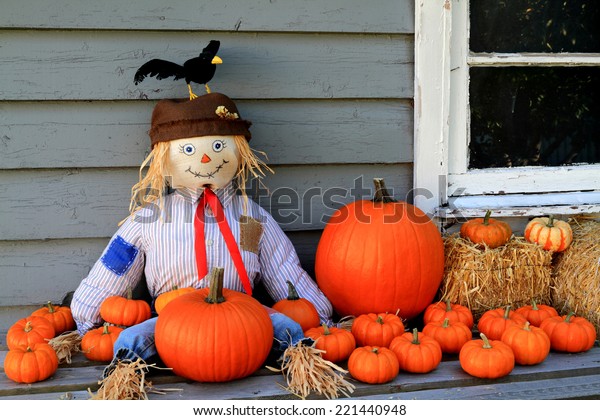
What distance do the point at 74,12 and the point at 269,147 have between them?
0.94m

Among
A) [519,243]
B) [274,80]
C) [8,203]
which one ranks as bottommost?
[519,243]

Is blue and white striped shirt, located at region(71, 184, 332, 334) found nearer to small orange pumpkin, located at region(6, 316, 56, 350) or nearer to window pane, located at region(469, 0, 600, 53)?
small orange pumpkin, located at region(6, 316, 56, 350)

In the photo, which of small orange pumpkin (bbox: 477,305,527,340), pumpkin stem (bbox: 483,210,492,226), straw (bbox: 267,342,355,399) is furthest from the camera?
pumpkin stem (bbox: 483,210,492,226)

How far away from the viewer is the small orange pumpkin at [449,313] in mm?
2441

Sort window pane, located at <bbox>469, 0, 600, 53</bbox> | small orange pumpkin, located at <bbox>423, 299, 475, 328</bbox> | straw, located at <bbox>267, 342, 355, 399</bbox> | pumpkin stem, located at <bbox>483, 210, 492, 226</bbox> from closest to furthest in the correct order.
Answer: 1. straw, located at <bbox>267, 342, 355, 399</bbox>
2. small orange pumpkin, located at <bbox>423, 299, 475, 328</bbox>
3. pumpkin stem, located at <bbox>483, 210, 492, 226</bbox>
4. window pane, located at <bbox>469, 0, 600, 53</bbox>

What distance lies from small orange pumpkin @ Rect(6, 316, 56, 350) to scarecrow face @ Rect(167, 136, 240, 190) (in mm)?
735

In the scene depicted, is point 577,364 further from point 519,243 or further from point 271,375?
point 271,375

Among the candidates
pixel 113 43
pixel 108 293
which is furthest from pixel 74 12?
pixel 108 293

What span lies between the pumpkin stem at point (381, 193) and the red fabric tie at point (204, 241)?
61 centimetres

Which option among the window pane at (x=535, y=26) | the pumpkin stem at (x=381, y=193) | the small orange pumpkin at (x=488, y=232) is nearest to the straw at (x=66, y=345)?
the pumpkin stem at (x=381, y=193)

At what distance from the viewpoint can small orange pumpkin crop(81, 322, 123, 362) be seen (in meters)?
2.23

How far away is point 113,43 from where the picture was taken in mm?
2525

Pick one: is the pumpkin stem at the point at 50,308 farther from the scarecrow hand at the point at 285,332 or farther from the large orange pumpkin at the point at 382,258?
the large orange pumpkin at the point at 382,258

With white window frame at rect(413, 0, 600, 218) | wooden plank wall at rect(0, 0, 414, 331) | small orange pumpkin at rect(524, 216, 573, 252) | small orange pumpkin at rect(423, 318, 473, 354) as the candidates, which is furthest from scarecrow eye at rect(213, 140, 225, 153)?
small orange pumpkin at rect(524, 216, 573, 252)
